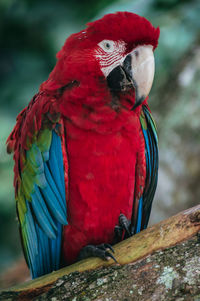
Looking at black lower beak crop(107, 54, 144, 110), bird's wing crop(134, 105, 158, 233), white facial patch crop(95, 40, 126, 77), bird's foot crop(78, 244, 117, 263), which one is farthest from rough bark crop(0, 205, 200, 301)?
white facial patch crop(95, 40, 126, 77)

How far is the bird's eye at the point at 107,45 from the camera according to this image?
1343 mm

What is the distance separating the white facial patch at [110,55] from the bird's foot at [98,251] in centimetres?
63

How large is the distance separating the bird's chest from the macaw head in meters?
0.18

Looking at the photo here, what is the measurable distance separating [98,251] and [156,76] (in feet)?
6.41

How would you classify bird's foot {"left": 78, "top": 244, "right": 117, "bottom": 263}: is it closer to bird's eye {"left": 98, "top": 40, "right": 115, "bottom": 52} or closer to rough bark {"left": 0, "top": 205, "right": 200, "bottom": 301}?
rough bark {"left": 0, "top": 205, "right": 200, "bottom": 301}

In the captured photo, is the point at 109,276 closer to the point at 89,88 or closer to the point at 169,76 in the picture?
the point at 89,88

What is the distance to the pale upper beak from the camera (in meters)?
1.32

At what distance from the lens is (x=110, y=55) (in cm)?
134

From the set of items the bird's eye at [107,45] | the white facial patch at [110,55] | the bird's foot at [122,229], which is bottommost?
the bird's foot at [122,229]

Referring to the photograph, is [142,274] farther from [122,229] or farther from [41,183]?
[41,183]

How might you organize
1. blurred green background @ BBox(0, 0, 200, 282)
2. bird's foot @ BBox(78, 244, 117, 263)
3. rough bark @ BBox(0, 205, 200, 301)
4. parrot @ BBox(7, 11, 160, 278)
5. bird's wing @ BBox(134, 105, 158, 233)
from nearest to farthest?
rough bark @ BBox(0, 205, 200, 301)
bird's foot @ BBox(78, 244, 117, 263)
parrot @ BBox(7, 11, 160, 278)
bird's wing @ BBox(134, 105, 158, 233)
blurred green background @ BBox(0, 0, 200, 282)

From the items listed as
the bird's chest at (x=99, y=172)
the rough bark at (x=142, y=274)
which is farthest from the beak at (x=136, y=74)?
the rough bark at (x=142, y=274)

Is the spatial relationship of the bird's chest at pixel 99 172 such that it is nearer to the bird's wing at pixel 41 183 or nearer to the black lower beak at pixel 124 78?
the bird's wing at pixel 41 183

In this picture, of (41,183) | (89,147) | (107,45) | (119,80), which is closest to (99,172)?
(89,147)
